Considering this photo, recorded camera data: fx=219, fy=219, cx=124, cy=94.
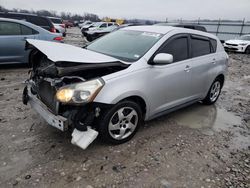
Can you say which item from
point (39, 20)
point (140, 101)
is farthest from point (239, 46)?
point (140, 101)

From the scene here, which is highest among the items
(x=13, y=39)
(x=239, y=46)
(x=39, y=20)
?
(x=39, y=20)

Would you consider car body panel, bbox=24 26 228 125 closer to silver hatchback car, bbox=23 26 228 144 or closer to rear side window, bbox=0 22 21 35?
silver hatchback car, bbox=23 26 228 144

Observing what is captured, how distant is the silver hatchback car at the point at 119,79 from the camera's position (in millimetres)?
2566

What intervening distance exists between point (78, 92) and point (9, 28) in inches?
205

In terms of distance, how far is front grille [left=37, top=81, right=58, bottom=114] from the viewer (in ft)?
8.79

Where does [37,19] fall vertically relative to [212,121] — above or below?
above

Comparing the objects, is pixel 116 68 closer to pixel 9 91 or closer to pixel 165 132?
pixel 165 132

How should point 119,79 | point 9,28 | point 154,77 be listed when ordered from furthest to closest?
point 9,28
point 154,77
point 119,79

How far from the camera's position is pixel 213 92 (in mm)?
4809

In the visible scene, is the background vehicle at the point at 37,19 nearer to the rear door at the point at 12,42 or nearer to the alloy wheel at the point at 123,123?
A: the rear door at the point at 12,42

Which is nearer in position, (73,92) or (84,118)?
(73,92)

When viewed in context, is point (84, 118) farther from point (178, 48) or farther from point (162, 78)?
point (178, 48)

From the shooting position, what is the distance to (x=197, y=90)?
13.5 feet

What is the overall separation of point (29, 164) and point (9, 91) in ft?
9.37
